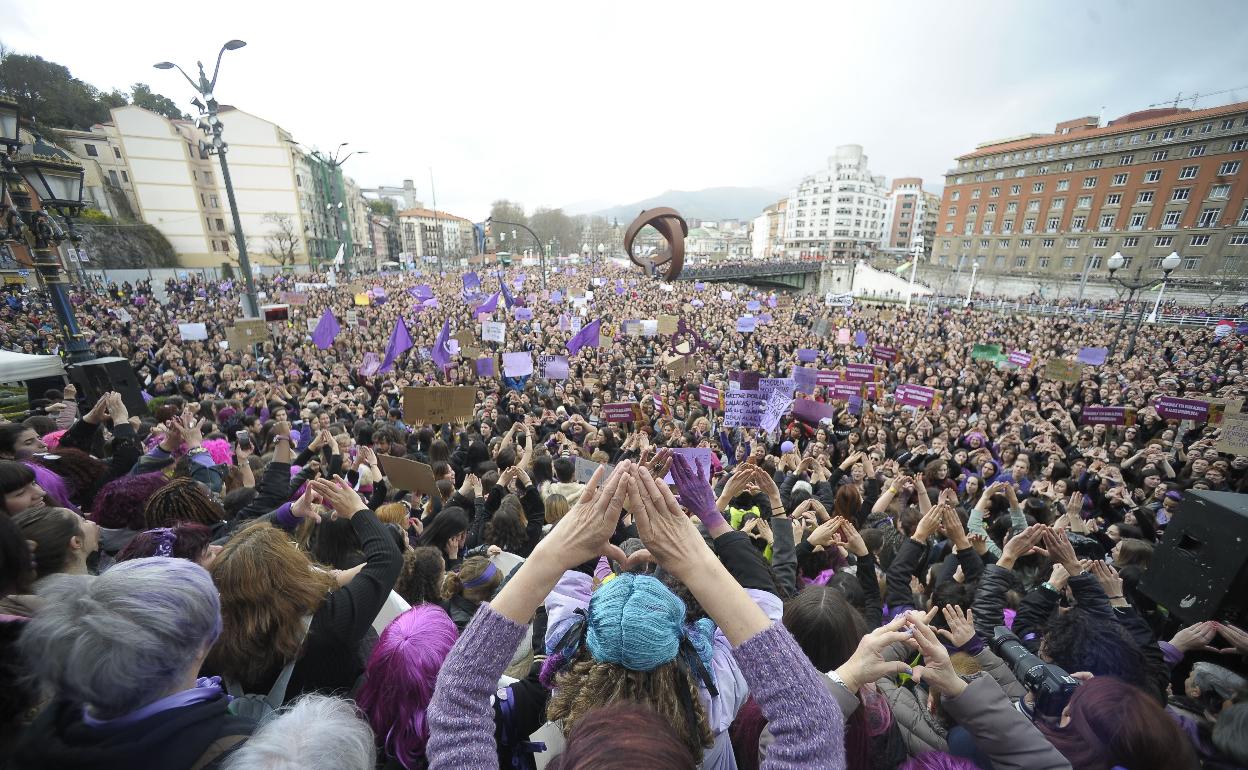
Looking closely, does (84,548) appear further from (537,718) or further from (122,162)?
(122,162)

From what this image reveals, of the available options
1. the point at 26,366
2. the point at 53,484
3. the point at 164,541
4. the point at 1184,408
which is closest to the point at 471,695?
the point at 164,541

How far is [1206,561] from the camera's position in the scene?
2533 mm

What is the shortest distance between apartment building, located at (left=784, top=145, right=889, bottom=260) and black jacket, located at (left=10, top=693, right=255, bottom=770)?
109 meters

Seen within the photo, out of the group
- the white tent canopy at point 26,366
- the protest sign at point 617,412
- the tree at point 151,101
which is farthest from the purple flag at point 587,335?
the tree at point 151,101

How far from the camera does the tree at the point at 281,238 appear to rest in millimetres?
51000

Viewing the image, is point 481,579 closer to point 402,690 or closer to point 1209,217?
point 402,690

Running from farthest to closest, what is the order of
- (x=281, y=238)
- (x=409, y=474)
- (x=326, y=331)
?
(x=281, y=238) < (x=326, y=331) < (x=409, y=474)

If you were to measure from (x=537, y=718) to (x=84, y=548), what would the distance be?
2.42 metres

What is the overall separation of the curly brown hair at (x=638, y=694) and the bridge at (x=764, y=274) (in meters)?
46.3

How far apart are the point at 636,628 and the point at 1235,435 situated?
9.50 meters

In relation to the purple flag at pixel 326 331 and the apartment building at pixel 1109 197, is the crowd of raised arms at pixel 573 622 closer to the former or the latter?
the purple flag at pixel 326 331

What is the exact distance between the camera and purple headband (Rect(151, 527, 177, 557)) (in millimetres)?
1943

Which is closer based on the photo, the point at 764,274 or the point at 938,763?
the point at 938,763

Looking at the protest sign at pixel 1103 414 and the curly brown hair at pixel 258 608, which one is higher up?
the curly brown hair at pixel 258 608
